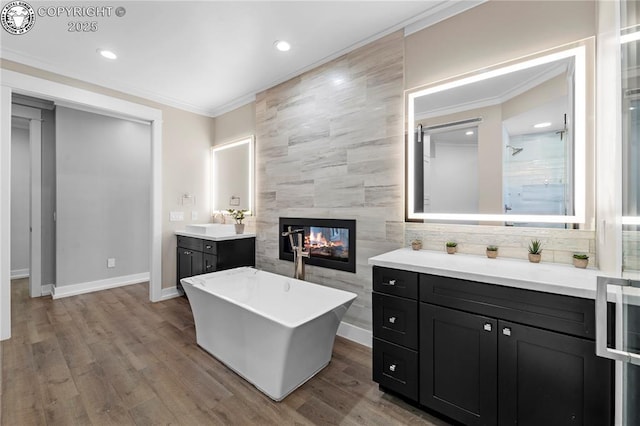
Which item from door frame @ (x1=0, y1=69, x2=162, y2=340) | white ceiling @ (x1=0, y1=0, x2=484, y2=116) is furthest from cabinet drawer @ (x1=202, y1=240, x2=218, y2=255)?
white ceiling @ (x1=0, y1=0, x2=484, y2=116)

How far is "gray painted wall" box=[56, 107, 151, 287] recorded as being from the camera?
13.1ft

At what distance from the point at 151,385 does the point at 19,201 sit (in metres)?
5.12

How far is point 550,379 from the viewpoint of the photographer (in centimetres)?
127

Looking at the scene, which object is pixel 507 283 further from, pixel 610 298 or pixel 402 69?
pixel 402 69

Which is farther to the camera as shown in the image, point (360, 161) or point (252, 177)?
point (252, 177)

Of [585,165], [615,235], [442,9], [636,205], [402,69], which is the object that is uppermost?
[442,9]

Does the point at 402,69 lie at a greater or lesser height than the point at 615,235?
greater

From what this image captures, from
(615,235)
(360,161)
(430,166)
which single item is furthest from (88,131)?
(615,235)

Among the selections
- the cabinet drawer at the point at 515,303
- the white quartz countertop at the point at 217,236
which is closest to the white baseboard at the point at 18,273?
the white quartz countertop at the point at 217,236

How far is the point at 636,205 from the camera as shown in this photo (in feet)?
2.74

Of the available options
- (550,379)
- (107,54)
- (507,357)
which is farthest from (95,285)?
(550,379)

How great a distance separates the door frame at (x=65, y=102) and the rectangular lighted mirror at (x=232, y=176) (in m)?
0.81

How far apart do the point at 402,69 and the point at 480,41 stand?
582 mm

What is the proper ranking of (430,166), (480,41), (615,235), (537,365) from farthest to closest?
(430,166) < (480,41) < (537,365) < (615,235)
